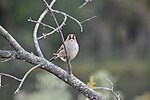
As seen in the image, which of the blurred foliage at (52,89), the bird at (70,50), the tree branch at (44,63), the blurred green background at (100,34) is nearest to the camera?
the tree branch at (44,63)

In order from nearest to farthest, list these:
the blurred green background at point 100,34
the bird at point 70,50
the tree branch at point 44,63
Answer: the tree branch at point 44,63 < the bird at point 70,50 < the blurred green background at point 100,34

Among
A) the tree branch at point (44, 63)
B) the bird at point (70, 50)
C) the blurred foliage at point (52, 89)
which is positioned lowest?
the tree branch at point (44, 63)

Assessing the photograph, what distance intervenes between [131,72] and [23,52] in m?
19.2

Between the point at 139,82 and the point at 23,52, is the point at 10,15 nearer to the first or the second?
the point at 139,82

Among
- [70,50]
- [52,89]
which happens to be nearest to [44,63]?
[70,50]

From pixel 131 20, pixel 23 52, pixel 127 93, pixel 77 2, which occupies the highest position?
pixel 131 20

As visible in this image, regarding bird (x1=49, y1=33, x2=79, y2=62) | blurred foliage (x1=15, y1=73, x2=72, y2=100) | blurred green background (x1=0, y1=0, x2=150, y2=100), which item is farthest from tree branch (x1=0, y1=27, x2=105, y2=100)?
blurred green background (x1=0, y1=0, x2=150, y2=100)

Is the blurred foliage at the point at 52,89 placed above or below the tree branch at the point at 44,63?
above

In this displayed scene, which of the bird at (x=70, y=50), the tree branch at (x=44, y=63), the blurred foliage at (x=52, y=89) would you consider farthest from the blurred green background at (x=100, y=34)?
the tree branch at (x=44, y=63)

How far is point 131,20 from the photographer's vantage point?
2462 cm

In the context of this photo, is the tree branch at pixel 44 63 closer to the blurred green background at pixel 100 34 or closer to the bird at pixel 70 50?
the bird at pixel 70 50

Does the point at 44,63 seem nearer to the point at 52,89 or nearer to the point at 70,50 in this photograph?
the point at 70,50

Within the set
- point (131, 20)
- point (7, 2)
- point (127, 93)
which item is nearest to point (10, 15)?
point (7, 2)

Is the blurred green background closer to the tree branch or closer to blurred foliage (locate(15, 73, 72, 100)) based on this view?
blurred foliage (locate(15, 73, 72, 100))
